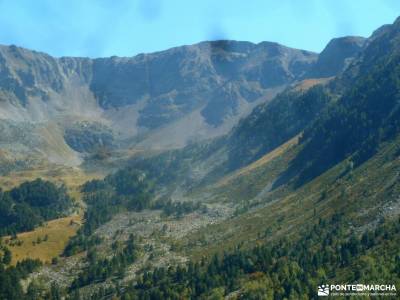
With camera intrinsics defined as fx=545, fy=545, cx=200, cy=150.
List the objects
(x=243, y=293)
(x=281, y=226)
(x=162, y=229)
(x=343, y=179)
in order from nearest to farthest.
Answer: (x=243, y=293)
(x=281, y=226)
(x=343, y=179)
(x=162, y=229)

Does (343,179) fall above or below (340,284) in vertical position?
above

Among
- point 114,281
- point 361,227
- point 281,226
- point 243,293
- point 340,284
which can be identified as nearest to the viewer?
point 340,284

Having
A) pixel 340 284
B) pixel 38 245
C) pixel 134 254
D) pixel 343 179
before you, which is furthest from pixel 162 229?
pixel 340 284

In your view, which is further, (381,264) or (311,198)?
(311,198)

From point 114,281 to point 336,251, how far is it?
190ft

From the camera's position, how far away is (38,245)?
179000mm

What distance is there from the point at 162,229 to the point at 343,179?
202 feet

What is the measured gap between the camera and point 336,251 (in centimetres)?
10831

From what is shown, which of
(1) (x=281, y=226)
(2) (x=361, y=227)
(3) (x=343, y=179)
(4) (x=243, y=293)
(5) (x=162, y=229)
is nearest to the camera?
(4) (x=243, y=293)

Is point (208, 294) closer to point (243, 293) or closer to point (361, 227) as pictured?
point (243, 293)

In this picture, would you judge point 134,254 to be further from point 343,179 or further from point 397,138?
point 397,138

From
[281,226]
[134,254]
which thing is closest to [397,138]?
[281,226]

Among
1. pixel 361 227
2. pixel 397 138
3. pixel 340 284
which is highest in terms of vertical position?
pixel 397 138

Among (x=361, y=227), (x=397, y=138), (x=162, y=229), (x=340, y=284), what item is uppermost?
(x=397, y=138)
